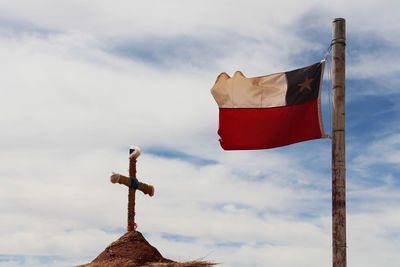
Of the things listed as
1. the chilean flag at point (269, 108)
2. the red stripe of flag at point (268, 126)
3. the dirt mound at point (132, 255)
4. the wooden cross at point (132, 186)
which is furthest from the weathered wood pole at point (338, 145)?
the wooden cross at point (132, 186)

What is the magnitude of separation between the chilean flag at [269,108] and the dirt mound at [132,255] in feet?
12.9

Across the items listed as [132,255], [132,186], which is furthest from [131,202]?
[132,255]

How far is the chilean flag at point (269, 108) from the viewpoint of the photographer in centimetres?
1344

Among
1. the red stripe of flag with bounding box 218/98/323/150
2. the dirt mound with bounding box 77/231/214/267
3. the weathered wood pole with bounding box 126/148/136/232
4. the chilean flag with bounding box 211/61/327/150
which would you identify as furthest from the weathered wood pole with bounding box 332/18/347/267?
the weathered wood pole with bounding box 126/148/136/232

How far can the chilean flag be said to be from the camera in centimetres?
1344

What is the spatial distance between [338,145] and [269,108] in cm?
250

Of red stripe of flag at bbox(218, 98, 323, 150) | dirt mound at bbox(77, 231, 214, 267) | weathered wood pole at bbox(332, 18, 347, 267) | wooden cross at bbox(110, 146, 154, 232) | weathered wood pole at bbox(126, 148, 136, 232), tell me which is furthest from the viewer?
weathered wood pole at bbox(126, 148, 136, 232)

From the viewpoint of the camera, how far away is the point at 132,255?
14.3 m

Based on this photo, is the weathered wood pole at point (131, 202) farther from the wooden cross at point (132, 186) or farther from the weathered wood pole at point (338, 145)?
the weathered wood pole at point (338, 145)

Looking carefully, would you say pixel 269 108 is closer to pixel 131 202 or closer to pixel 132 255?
pixel 131 202

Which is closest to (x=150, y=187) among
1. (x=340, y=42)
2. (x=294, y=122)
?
(x=294, y=122)

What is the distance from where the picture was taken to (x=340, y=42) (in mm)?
13180

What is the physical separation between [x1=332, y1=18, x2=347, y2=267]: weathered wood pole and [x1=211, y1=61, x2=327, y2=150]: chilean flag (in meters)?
0.44

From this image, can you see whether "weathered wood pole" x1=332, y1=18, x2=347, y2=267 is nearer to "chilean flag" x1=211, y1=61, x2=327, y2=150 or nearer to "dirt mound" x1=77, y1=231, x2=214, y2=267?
"chilean flag" x1=211, y1=61, x2=327, y2=150
